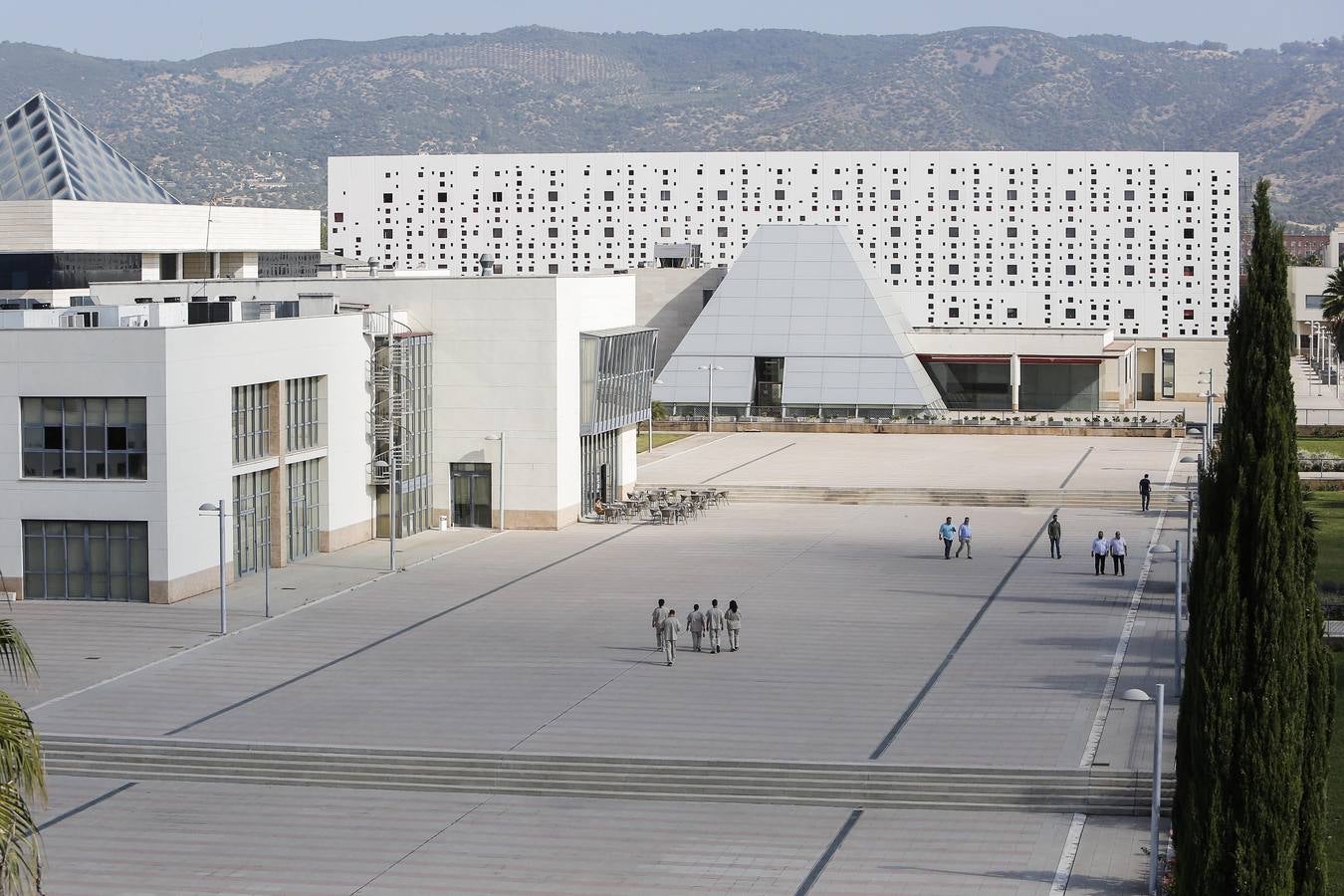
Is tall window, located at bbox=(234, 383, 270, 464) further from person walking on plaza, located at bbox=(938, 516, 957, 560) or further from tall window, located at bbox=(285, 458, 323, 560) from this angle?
person walking on plaza, located at bbox=(938, 516, 957, 560)

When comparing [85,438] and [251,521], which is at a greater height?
[85,438]

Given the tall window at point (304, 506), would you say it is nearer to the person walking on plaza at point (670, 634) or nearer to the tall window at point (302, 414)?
the tall window at point (302, 414)

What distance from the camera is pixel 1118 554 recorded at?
4200 centimetres

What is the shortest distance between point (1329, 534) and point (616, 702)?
88.3 ft

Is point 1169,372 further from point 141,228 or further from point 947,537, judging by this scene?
point 947,537

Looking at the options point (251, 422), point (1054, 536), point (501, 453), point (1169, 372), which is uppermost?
point (1169, 372)

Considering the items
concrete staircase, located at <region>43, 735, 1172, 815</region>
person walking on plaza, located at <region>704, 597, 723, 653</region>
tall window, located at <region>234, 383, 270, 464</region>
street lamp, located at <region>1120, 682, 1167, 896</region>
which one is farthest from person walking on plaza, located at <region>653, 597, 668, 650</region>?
tall window, located at <region>234, 383, 270, 464</region>

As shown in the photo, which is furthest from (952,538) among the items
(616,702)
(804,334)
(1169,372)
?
(1169,372)

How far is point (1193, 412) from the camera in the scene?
291ft

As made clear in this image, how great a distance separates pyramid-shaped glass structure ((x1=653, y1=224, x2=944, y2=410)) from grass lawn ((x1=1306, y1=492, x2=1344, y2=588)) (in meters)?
26.2

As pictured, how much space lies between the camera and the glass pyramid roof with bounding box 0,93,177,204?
66.7 m

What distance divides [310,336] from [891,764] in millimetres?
21950

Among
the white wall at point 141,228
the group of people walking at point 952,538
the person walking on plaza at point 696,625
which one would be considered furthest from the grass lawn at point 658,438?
the person walking on plaza at point 696,625

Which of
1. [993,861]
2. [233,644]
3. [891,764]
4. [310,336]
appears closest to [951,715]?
[891,764]
